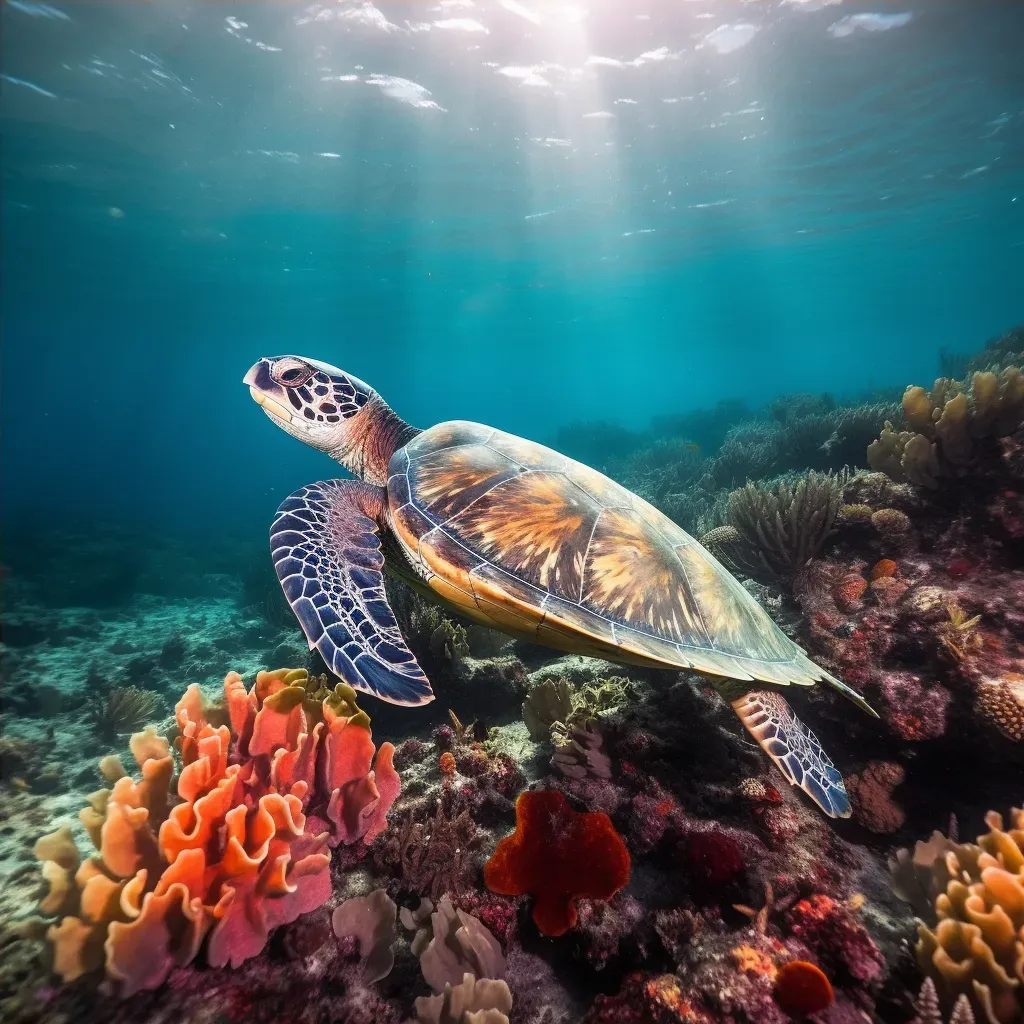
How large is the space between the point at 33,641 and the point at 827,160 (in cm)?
2931

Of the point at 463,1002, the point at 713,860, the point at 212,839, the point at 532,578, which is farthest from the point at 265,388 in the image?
the point at 713,860

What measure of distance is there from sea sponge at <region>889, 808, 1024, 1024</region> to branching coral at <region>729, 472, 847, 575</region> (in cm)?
269

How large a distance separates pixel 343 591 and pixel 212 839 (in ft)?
4.14

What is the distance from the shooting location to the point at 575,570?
2828mm

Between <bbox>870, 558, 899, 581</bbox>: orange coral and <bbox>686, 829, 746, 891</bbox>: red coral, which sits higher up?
<bbox>870, 558, 899, 581</bbox>: orange coral

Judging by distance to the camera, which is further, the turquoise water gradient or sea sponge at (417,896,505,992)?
the turquoise water gradient

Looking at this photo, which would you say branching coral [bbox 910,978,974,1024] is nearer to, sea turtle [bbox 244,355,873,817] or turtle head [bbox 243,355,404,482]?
sea turtle [bbox 244,355,873,817]

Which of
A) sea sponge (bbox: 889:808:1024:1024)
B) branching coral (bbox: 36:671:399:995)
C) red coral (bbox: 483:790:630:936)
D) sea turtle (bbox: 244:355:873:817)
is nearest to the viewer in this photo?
sea sponge (bbox: 889:808:1024:1024)

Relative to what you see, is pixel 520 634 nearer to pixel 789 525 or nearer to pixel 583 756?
pixel 583 756

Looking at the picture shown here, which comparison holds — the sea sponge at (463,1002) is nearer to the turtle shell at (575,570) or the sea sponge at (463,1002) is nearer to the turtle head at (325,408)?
the turtle shell at (575,570)

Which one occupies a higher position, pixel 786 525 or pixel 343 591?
pixel 786 525

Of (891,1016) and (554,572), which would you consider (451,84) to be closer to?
(554,572)

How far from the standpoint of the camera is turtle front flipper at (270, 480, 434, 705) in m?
2.40

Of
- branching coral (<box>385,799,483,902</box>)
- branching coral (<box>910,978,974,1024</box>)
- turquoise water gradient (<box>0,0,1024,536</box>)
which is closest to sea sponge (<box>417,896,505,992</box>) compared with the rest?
branching coral (<box>385,799,483,902</box>)
